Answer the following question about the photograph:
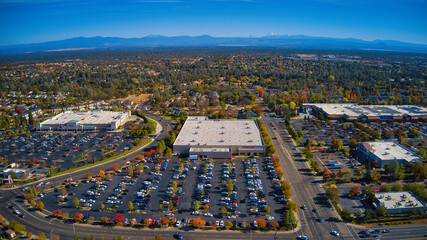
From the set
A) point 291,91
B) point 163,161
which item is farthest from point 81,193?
point 291,91

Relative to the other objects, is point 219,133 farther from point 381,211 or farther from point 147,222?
point 381,211

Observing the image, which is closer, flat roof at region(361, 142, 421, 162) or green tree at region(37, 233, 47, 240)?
green tree at region(37, 233, 47, 240)

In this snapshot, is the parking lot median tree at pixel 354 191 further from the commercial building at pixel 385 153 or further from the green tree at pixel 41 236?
the green tree at pixel 41 236

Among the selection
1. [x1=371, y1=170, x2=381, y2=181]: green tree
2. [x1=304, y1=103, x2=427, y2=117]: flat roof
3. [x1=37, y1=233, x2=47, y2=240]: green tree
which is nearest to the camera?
[x1=37, y1=233, x2=47, y2=240]: green tree

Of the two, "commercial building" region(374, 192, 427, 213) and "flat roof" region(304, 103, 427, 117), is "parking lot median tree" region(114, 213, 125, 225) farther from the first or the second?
"flat roof" region(304, 103, 427, 117)

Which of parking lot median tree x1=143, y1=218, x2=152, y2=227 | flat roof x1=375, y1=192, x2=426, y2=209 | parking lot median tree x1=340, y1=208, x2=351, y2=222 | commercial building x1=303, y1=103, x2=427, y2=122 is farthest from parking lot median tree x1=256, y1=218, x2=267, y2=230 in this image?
commercial building x1=303, y1=103, x2=427, y2=122

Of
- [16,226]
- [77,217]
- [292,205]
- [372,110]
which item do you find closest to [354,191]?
[292,205]

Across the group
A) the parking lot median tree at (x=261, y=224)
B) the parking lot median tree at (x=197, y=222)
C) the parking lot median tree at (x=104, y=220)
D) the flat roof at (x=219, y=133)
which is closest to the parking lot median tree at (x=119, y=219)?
the parking lot median tree at (x=104, y=220)

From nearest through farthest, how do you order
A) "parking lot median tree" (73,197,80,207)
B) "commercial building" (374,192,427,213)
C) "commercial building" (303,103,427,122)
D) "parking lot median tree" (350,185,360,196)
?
"commercial building" (374,192,427,213) < "parking lot median tree" (73,197,80,207) < "parking lot median tree" (350,185,360,196) < "commercial building" (303,103,427,122)
